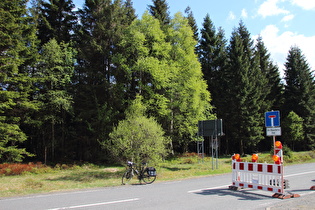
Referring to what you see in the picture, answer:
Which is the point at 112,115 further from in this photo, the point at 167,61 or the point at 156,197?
the point at 156,197

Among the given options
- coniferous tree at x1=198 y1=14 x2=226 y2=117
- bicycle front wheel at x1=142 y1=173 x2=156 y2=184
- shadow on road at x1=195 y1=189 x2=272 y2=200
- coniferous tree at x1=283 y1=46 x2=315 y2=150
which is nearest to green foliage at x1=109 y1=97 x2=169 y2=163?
bicycle front wheel at x1=142 y1=173 x2=156 y2=184

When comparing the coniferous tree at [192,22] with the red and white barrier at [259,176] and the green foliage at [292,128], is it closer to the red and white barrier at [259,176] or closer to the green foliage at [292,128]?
the green foliage at [292,128]

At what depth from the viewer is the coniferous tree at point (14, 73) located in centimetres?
2148

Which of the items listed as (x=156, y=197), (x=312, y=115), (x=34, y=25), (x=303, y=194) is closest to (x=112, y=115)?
(x=34, y=25)

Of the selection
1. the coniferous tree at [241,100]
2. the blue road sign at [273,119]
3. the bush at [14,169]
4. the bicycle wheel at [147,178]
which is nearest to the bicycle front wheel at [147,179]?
the bicycle wheel at [147,178]

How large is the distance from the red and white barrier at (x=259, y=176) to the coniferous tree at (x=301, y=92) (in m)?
38.4

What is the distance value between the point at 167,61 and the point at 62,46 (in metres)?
11.9

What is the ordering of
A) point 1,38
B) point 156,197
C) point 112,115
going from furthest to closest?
point 112,115
point 1,38
point 156,197

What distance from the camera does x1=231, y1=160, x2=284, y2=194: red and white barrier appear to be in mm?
8055

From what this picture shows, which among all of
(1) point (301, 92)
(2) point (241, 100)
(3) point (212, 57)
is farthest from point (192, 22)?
(1) point (301, 92)

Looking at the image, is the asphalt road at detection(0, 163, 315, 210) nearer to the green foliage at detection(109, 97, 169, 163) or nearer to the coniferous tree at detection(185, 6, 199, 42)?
the green foliage at detection(109, 97, 169, 163)

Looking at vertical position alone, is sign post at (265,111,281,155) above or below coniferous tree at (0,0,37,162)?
below

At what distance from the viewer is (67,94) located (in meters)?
26.9

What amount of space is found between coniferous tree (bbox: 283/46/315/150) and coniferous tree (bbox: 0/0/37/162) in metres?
41.5
